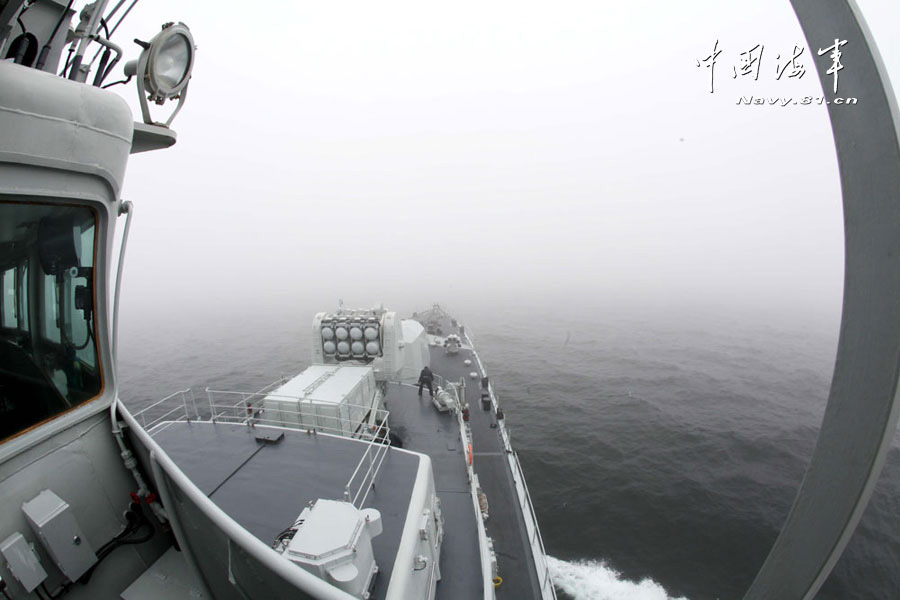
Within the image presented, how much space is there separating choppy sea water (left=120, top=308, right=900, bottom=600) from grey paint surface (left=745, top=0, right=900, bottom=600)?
52.0 ft

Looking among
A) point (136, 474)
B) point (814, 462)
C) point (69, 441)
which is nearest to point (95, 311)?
point (69, 441)

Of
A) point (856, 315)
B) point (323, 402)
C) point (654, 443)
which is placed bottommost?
point (654, 443)

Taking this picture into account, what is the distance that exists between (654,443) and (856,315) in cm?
2865

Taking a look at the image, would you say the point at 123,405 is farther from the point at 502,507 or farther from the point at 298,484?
the point at 502,507

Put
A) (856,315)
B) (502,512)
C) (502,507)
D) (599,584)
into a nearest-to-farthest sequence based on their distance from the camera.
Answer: (856,315) < (502,512) < (502,507) < (599,584)

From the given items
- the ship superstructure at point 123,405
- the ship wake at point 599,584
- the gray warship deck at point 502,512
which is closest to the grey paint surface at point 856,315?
the ship superstructure at point 123,405

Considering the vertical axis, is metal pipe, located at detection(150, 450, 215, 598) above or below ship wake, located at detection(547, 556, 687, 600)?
above

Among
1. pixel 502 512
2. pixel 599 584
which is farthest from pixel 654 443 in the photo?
pixel 502 512

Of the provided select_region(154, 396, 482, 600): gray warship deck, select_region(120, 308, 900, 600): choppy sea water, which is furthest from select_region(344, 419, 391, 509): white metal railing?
select_region(120, 308, 900, 600): choppy sea water

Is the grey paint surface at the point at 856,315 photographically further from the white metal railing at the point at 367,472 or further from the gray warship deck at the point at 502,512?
the gray warship deck at the point at 502,512

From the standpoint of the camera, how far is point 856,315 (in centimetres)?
227

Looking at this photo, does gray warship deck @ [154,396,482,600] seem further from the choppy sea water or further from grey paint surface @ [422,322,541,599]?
the choppy sea water

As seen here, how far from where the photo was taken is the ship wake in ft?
46.3

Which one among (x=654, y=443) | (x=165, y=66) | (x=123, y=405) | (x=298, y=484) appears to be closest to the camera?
(x=123, y=405)
